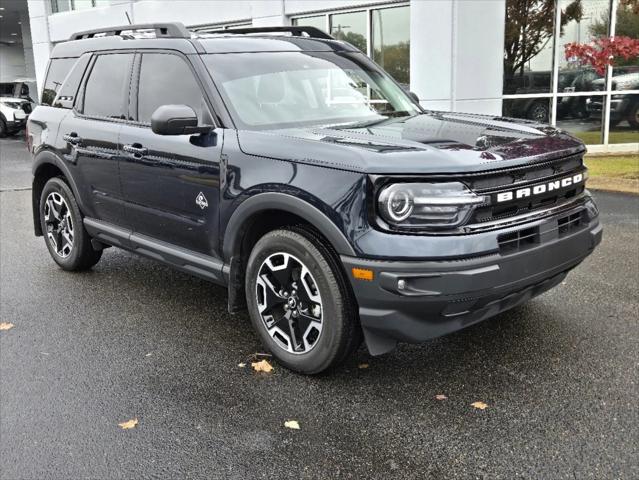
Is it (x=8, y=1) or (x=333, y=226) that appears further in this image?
(x=8, y=1)

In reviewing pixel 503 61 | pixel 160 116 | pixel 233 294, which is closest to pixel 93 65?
pixel 160 116

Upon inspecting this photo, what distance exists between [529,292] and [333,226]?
3.76 feet

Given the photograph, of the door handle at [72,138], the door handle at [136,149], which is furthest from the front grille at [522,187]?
the door handle at [72,138]

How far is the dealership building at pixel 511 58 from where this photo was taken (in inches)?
478

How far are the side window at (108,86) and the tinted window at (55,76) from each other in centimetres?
53

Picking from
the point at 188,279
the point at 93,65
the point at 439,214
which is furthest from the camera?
the point at 188,279

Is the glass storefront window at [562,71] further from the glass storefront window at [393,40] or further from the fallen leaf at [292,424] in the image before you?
the fallen leaf at [292,424]

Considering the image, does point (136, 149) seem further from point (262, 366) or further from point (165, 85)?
point (262, 366)

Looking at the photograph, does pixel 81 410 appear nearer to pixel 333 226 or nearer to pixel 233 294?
pixel 233 294

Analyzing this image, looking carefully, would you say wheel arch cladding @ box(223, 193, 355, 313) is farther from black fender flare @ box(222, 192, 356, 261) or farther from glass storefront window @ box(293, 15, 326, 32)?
glass storefront window @ box(293, 15, 326, 32)

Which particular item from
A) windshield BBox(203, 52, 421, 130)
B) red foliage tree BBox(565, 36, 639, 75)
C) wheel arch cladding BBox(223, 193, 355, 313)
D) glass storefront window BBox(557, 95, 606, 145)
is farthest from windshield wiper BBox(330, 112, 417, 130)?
glass storefront window BBox(557, 95, 606, 145)

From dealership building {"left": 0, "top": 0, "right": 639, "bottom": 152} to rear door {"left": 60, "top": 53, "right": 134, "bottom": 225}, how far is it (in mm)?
8264

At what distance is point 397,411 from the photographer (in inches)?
132

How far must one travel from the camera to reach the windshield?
4125mm
